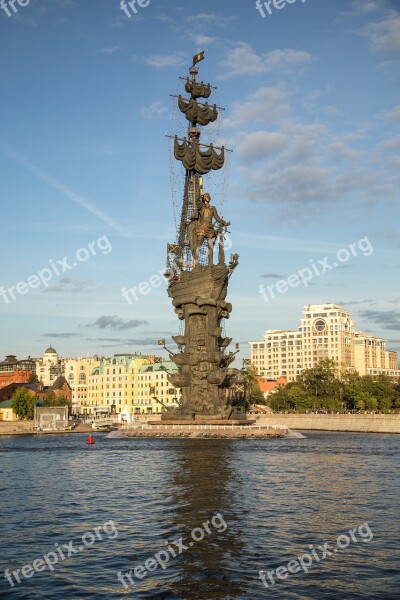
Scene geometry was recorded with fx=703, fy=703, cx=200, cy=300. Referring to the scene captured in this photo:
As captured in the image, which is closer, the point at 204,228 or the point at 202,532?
the point at 202,532

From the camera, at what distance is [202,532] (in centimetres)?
3088

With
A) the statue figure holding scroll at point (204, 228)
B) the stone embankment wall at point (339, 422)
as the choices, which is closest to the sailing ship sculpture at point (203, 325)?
the statue figure holding scroll at point (204, 228)

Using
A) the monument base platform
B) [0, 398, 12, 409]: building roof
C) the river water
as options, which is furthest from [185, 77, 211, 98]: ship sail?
the river water

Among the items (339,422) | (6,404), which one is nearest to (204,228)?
(339,422)

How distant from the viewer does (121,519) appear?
3572 centimetres

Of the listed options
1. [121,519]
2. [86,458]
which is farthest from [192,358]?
[121,519]

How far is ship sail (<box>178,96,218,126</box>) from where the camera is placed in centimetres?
14388

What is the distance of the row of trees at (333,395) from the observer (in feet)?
570

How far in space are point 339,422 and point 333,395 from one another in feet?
132

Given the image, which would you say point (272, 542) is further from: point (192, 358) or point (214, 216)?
point (214, 216)

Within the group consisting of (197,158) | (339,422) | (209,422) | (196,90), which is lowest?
(339,422)

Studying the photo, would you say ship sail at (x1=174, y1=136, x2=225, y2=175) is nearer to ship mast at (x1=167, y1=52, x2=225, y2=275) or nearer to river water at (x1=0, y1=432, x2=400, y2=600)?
ship mast at (x1=167, y1=52, x2=225, y2=275)

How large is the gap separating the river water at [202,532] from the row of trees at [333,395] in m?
114

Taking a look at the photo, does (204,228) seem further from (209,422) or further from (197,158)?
(209,422)
